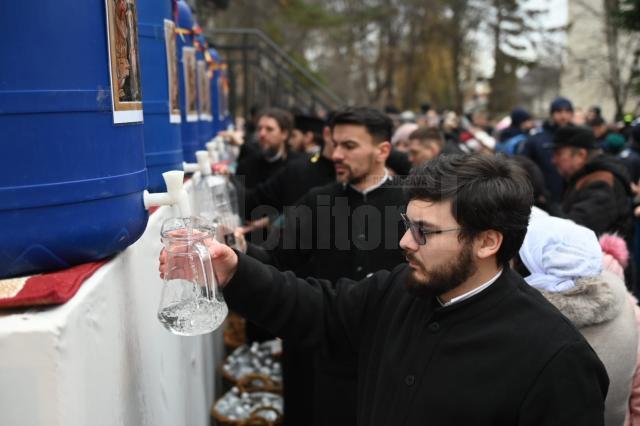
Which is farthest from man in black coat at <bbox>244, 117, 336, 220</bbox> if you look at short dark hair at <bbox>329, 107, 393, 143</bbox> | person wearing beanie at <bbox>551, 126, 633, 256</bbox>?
person wearing beanie at <bbox>551, 126, 633, 256</bbox>

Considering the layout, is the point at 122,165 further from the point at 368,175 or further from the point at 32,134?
the point at 368,175

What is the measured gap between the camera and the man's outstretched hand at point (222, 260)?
1814 mm

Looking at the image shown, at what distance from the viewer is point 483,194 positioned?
5.73 ft

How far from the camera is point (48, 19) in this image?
126 cm

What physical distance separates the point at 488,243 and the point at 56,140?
4.05 ft

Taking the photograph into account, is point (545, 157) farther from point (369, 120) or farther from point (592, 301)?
point (592, 301)

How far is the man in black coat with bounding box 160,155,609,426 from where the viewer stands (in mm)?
1602

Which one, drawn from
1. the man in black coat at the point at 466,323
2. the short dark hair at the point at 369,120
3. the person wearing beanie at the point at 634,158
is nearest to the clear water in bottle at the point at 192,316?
the man in black coat at the point at 466,323

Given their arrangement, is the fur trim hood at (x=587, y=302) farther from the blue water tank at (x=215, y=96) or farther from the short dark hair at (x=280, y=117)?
the short dark hair at (x=280, y=117)

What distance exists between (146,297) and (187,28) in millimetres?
1963

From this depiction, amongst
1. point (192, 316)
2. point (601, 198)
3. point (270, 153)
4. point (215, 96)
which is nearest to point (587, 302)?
point (192, 316)

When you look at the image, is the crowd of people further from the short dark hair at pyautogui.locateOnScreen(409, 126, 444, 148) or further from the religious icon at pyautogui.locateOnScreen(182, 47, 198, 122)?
the short dark hair at pyautogui.locateOnScreen(409, 126, 444, 148)

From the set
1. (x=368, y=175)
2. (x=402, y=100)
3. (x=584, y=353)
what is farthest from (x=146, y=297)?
(x=402, y=100)

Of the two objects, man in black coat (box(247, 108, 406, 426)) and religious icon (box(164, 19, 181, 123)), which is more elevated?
religious icon (box(164, 19, 181, 123))
